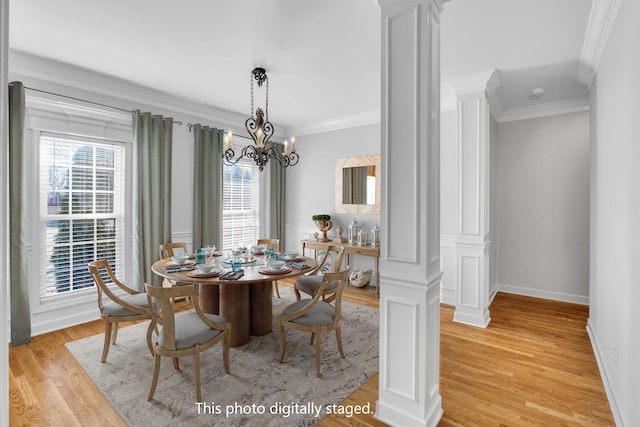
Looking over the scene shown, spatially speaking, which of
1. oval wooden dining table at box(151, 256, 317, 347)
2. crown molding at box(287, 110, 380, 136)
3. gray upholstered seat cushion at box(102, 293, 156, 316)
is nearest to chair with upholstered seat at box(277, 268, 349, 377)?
oval wooden dining table at box(151, 256, 317, 347)

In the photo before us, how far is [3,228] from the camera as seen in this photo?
0.93 m

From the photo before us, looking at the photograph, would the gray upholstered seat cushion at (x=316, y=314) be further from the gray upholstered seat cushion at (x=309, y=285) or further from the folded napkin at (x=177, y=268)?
the folded napkin at (x=177, y=268)

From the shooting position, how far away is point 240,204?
18.1 ft

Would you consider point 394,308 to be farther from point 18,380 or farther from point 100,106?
point 100,106

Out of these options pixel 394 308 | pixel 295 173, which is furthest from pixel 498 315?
pixel 295 173

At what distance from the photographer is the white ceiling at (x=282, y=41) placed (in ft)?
7.59

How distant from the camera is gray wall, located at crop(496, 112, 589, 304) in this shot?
14.1 feet

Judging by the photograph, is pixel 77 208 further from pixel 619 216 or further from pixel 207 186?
pixel 619 216

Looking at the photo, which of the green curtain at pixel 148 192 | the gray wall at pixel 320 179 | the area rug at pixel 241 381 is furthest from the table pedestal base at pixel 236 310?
the gray wall at pixel 320 179

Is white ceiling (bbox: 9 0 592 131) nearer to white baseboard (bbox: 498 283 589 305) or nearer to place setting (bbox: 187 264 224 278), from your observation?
place setting (bbox: 187 264 224 278)

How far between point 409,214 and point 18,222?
3603mm

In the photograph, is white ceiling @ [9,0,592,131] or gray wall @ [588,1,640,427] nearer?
gray wall @ [588,1,640,427]

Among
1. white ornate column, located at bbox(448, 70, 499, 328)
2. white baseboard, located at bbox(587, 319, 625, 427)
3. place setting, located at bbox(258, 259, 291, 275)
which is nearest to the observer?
white baseboard, located at bbox(587, 319, 625, 427)

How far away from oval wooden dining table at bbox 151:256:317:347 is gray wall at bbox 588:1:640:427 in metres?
2.29
